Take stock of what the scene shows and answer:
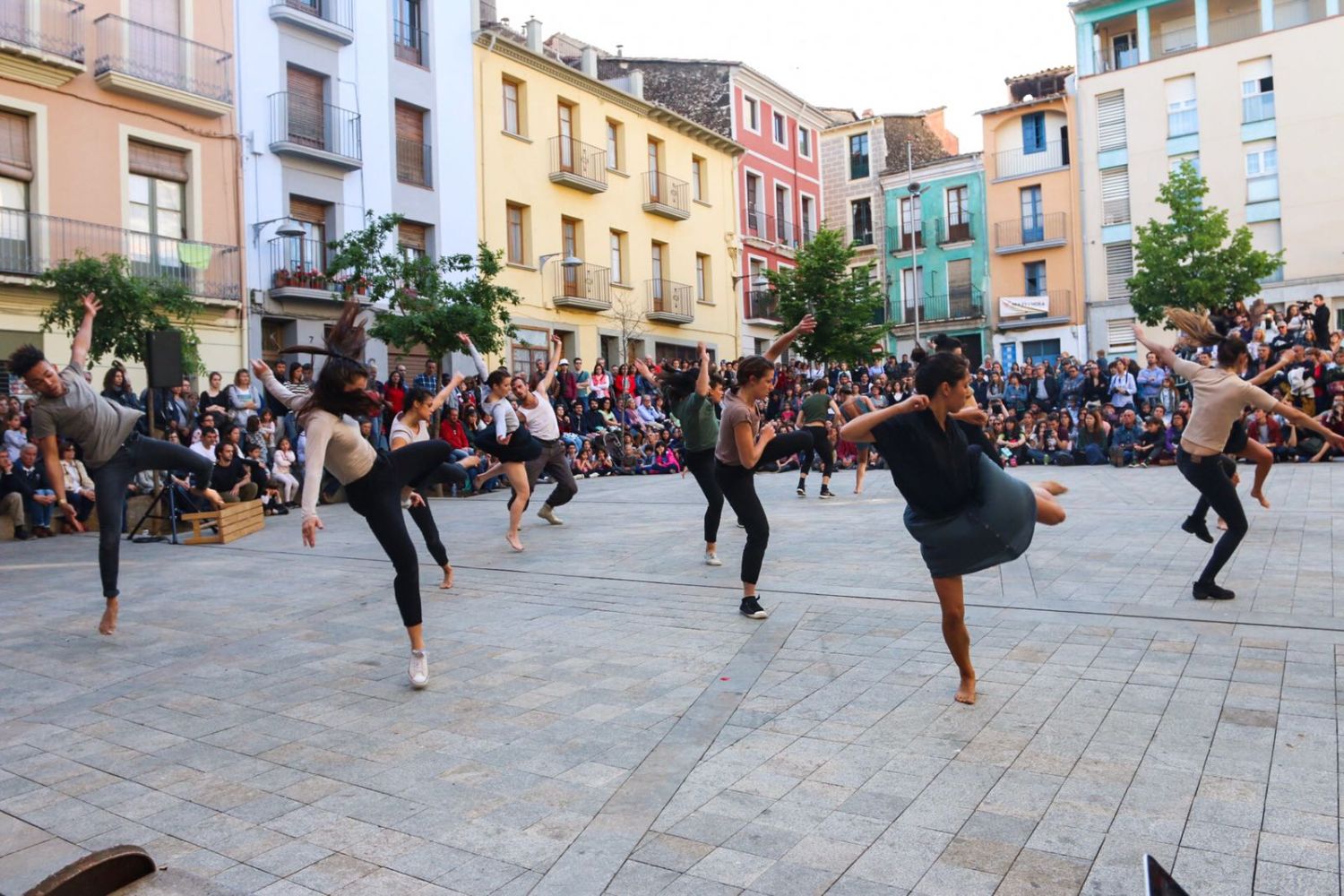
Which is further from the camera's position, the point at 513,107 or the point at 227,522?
the point at 513,107

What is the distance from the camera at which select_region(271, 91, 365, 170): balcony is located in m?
22.8

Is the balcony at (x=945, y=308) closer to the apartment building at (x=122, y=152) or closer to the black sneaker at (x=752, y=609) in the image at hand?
the apartment building at (x=122, y=152)

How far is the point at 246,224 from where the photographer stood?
72.9 ft

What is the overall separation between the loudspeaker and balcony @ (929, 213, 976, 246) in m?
36.8

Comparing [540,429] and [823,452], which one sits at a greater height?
[540,429]

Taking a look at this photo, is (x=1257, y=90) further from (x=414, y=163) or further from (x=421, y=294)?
(x=421, y=294)

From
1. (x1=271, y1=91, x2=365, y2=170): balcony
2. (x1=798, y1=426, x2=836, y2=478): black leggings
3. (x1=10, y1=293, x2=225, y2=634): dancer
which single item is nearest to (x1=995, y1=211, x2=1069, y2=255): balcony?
(x1=271, y1=91, x2=365, y2=170): balcony

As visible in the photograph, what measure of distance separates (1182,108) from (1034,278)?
795 centimetres

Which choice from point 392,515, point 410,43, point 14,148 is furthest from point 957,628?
point 410,43

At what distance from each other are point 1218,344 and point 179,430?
14.4 metres

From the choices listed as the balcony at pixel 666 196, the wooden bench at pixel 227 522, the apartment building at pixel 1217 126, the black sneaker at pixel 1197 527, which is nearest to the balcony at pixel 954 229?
the apartment building at pixel 1217 126

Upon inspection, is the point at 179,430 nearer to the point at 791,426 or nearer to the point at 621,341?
the point at 791,426

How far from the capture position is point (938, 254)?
4475cm

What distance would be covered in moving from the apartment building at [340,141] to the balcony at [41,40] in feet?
11.3
